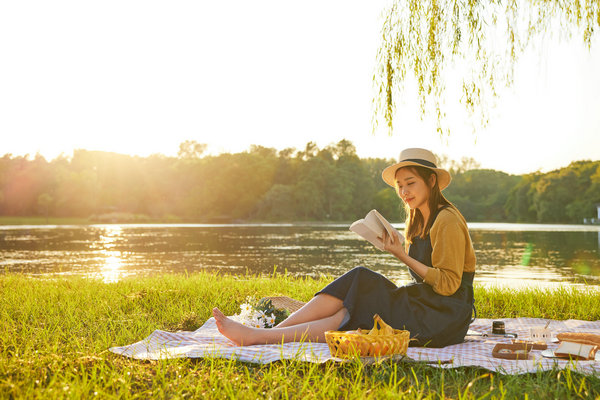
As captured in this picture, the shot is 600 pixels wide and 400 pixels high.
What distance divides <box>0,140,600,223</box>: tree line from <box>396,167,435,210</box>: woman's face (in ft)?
196

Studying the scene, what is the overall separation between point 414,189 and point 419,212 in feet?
0.60

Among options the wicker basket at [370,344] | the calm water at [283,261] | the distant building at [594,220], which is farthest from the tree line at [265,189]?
the wicker basket at [370,344]

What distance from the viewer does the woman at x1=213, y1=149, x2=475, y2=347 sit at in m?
3.57

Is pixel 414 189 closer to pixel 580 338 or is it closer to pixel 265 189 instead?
pixel 580 338

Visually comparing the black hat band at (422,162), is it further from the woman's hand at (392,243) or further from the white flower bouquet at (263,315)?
the white flower bouquet at (263,315)

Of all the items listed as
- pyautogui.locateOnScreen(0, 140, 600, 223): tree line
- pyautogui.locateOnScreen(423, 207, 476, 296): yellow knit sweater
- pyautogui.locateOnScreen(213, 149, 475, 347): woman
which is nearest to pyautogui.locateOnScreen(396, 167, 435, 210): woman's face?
pyautogui.locateOnScreen(213, 149, 475, 347): woman

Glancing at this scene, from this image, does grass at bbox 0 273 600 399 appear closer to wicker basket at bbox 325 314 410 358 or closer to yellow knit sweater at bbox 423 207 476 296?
wicker basket at bbox 325 314 410 358

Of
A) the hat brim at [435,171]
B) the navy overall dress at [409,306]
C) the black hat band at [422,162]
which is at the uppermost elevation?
the black hat band at [422,162]

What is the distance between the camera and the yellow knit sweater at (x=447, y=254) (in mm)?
3549

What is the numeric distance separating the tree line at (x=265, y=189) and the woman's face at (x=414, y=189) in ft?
196

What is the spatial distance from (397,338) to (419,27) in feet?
12.1

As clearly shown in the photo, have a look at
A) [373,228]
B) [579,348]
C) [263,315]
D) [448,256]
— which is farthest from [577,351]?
[263,315]

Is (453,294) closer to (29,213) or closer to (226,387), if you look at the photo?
(226,387)

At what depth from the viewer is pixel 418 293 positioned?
3.71 metres
